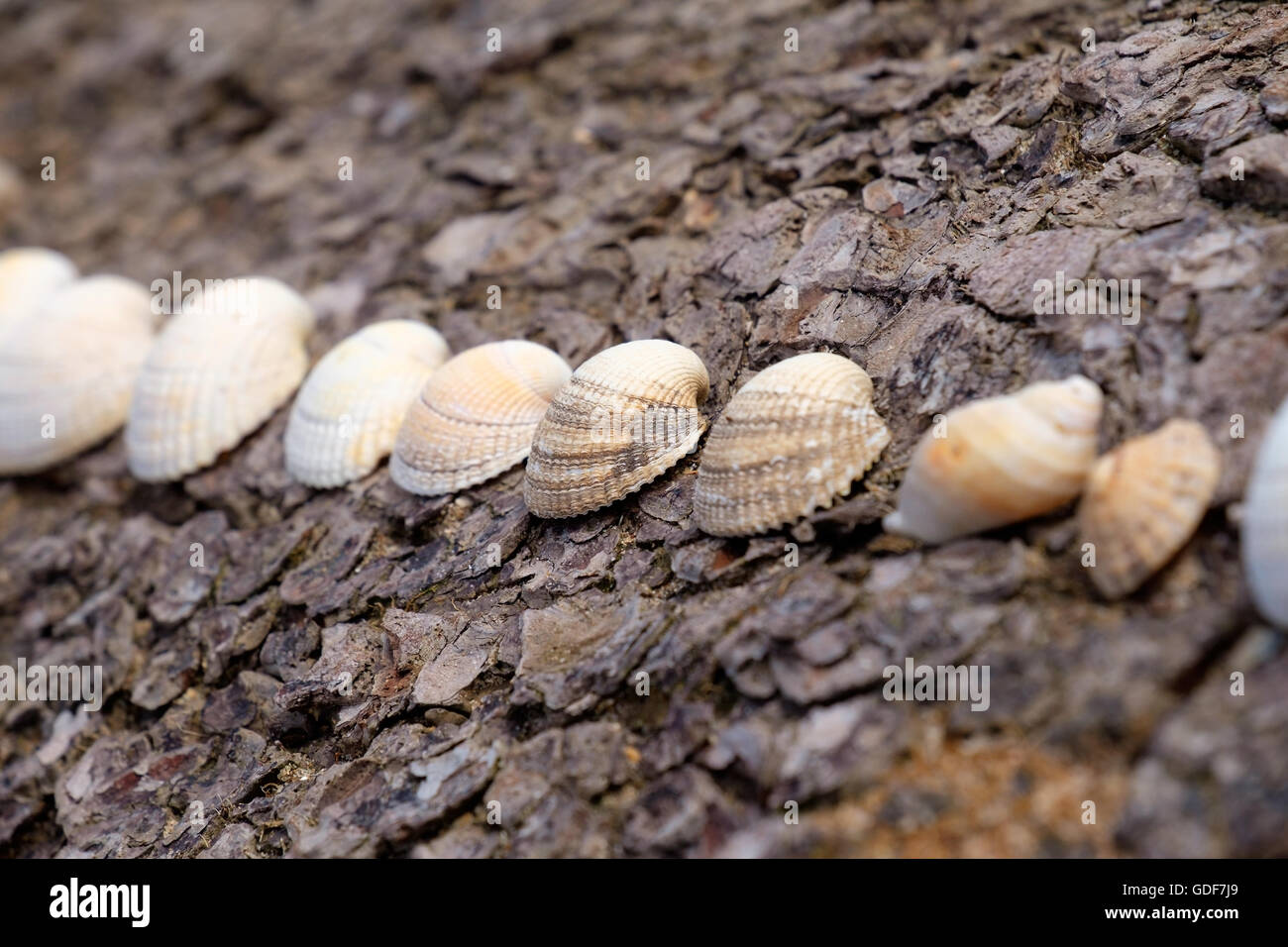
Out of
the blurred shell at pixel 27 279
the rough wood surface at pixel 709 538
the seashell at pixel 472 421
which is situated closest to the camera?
the rough wood surface at pixel 709 538

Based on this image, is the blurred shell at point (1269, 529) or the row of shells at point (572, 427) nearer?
the blurred shell at point (1269, 529)

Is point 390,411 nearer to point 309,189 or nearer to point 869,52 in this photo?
point 309,189

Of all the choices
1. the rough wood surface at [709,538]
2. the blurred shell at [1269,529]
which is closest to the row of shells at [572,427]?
the blurred shell at [1269,529]

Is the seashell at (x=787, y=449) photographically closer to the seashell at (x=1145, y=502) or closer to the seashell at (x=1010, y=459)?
the seashell at (x=1010, y=459)

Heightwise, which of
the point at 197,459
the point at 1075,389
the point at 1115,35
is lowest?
the point at 197,459

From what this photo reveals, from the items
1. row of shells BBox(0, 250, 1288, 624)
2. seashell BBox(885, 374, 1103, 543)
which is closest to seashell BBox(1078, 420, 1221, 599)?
row of shells BBox(0, 250, 1288, 624)

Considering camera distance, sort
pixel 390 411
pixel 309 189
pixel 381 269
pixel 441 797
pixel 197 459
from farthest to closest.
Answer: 1. pixel 309 189
2. pixel 381 269
3. pixel 197 459
4. pixel 390 411
5. pixel 441 797
